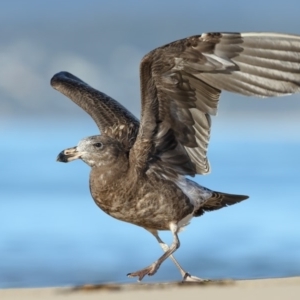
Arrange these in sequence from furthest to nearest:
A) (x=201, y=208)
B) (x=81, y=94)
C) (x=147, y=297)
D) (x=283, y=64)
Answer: (x=81, y=94), (x=201, y=208), (x=283, y=64), (x=147, y=297)

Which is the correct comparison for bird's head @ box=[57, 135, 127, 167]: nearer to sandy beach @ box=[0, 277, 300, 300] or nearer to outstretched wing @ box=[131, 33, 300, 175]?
outstretched wing @ box=[131, 33, 300, 175]

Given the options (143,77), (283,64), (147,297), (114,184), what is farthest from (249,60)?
(147,297)

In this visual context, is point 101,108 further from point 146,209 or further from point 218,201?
point 146,209

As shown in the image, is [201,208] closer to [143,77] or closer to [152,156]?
[152,156]

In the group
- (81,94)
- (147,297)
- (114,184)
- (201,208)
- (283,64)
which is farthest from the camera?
(81,94)

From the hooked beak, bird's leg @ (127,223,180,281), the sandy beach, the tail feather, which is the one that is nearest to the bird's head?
A: the hooked beak

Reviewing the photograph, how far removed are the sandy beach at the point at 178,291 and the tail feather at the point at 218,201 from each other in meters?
2.05

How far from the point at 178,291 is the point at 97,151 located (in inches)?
89.7

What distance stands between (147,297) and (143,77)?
8.18 ft

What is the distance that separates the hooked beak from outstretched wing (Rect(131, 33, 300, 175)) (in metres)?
0.67

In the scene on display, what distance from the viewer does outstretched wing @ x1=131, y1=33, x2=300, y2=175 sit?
8.14 meters

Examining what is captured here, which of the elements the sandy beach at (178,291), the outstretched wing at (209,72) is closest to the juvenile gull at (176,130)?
the outstretched wing at (209,72)

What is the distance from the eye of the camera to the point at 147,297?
6469 millimetres

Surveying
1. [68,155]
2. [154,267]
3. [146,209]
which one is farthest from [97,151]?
[154,267]
